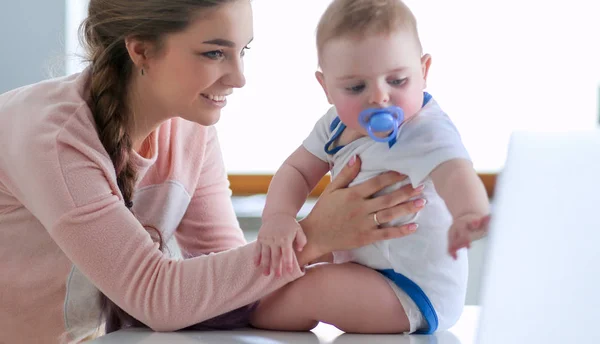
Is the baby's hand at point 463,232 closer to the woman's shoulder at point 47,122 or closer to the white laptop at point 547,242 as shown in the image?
the white laptop at point 547,242

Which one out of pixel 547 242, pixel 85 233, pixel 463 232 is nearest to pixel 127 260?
pixel 85 233

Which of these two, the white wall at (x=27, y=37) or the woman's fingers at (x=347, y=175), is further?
the white wall at (x=27, y=37)

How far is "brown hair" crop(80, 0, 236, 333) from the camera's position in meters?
1.12

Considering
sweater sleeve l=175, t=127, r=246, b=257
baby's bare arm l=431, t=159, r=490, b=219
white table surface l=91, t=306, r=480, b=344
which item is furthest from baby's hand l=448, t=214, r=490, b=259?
sweater sleeve l=175, t=127, r=246, b=257

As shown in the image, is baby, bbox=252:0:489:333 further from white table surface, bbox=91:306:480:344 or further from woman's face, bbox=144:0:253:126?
woman's face, bbox=144:0:253:126

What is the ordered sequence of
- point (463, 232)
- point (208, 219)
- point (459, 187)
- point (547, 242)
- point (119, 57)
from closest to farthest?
point (547, 242) → point (463, 232) → point (459, 187) → point (119, 57) → point (208, 219)

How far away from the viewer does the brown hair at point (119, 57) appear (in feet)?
3.66

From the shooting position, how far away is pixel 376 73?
0.84 meters

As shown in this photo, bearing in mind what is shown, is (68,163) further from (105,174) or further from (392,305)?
(392,305)

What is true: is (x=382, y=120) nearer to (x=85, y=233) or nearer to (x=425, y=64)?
(x=425, y=64)

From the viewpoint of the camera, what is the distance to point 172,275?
1.00 metres

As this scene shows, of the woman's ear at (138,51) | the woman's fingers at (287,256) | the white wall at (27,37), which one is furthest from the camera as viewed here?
the white wall at (27,37)

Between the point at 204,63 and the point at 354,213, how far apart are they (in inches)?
14.2

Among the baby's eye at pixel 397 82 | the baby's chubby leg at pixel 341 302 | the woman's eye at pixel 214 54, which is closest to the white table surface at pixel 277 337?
the baby's chubby leg at pixel 341 302
